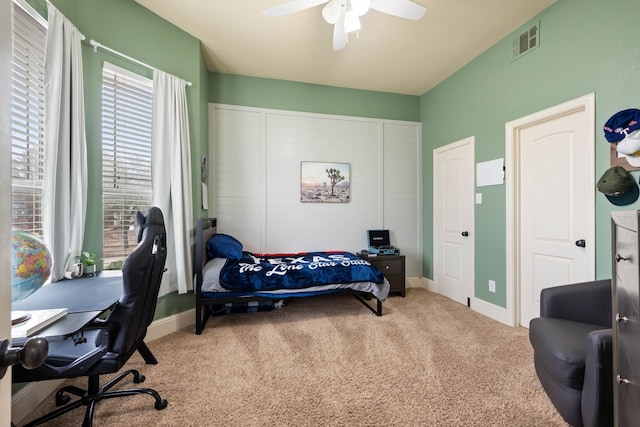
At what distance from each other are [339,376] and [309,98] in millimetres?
3390

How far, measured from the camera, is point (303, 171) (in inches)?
150

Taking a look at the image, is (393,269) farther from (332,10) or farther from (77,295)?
(77,295)

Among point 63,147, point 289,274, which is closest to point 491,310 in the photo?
point 289,274

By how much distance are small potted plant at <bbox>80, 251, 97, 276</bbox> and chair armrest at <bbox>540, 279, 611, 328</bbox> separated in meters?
3.19

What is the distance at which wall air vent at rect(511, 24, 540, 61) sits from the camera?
247 cm

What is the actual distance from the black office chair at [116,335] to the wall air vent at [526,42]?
3435 mm

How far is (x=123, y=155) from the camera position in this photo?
2350mm

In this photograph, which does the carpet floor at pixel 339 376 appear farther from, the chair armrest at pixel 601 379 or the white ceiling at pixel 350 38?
the white ceiling at pixel 350 38

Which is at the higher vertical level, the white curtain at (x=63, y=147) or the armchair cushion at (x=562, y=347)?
the white curtain at (x=63, y=147)

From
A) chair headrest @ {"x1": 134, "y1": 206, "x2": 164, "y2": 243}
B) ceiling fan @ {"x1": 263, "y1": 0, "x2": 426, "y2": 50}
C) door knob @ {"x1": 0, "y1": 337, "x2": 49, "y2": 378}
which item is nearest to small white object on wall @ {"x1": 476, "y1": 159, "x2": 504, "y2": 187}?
ceiling fan @ {"x1": 263, "y1": 0, "x2": 426, "y2": 50}

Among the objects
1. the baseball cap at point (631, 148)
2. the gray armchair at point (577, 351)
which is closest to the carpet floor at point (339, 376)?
the gray armchair at point (577, 351)

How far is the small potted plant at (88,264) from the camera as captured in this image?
1924 millimetres

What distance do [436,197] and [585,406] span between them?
2830 mm

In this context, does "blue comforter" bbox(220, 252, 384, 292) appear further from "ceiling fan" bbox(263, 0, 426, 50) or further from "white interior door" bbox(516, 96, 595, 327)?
"ceiling fan" bbox(263, 0, 426, 50)
